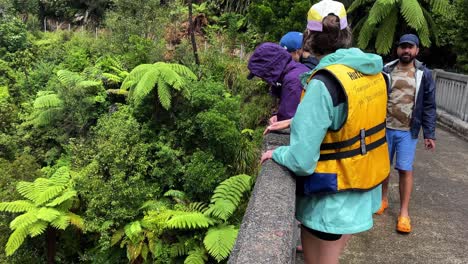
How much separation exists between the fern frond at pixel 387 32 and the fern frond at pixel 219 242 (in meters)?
8.07

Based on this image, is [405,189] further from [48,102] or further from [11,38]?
[11,38]

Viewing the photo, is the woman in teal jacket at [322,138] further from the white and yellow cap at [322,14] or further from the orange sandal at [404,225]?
the orange sandal at [404,225]

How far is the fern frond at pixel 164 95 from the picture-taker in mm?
6768

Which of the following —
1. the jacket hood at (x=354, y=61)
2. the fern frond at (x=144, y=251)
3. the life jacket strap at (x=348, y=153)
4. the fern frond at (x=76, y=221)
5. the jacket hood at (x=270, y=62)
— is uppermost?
the jacket hood at (x=354, y=61)

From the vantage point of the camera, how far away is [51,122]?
337 inches

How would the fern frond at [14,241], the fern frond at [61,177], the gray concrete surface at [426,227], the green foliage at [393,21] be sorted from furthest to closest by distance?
the green foliage at [393,21] → the fern frond at [61,177] → the fern frond at [14,241] → the gray concrete surface at [426,227]

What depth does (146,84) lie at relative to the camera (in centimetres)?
681

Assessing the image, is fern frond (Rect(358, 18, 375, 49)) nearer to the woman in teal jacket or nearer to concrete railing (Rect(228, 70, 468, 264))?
the woman in teal jacket

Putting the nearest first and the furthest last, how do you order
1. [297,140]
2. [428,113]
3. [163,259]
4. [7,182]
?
[297,140], [428,113], [163,259], [7,182]

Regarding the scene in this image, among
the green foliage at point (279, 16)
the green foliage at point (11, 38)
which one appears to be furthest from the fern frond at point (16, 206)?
the green foliage at point (11, 38)

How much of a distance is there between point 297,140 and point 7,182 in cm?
667

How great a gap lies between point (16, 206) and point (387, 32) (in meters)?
9.72

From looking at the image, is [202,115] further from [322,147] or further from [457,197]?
[322,147]

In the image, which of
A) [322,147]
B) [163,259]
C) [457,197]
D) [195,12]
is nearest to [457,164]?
[457,197]
